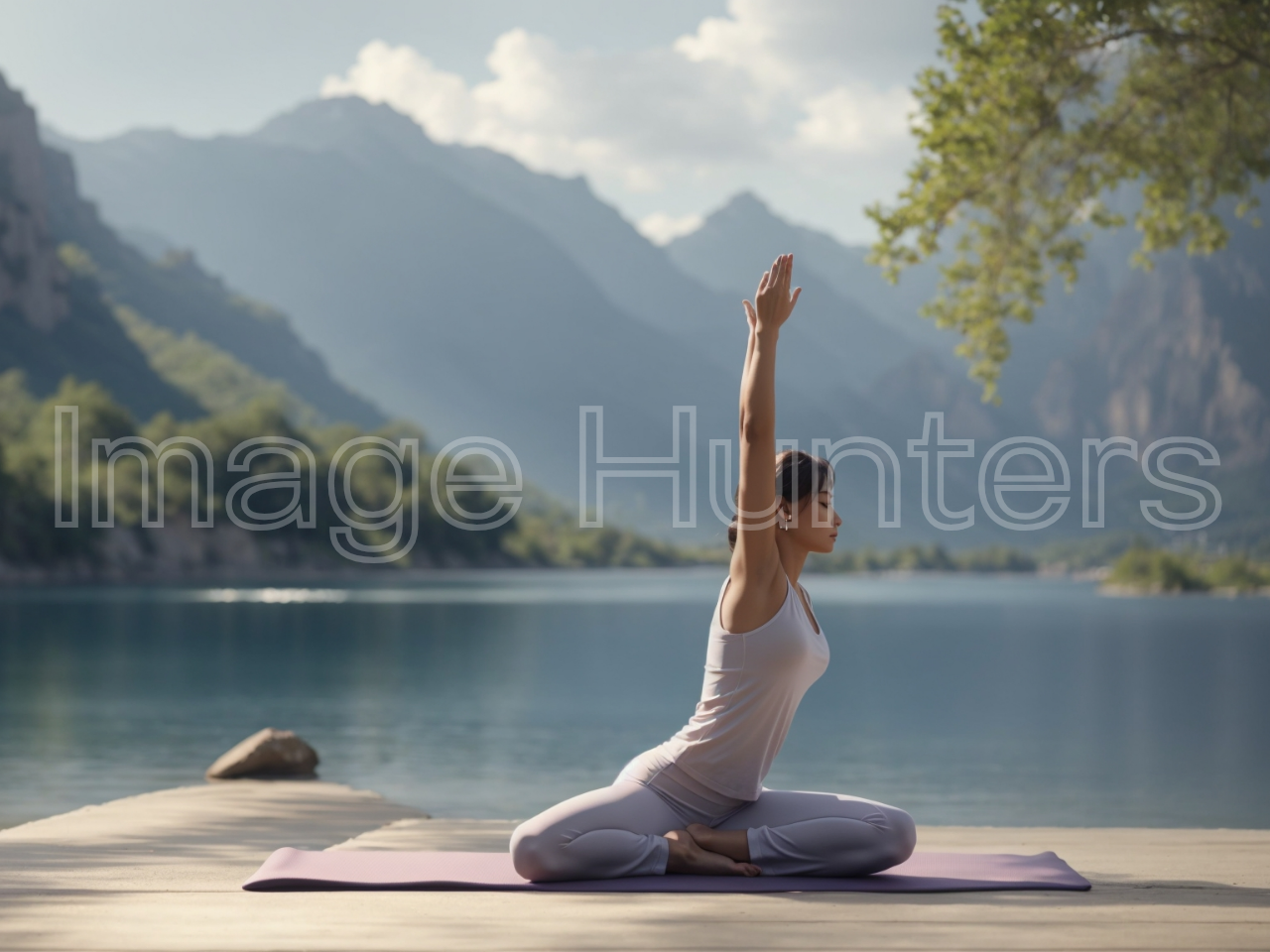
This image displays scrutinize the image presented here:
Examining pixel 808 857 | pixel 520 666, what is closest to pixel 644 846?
pixel 808 857

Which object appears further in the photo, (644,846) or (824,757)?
(824,757)

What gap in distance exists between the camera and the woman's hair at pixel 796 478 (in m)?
4.80

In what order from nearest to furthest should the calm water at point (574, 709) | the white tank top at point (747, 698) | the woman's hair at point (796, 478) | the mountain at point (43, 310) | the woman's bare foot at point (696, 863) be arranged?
the white tank top at point (747, 698), the woman's hair at point (796, 478), the woman's bare foot at point (696, 863), the calm water at point (574, 709), the mountain at point (43, 310)

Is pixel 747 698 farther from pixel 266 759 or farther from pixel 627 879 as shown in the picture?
pixel 266 759

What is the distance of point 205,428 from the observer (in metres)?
109

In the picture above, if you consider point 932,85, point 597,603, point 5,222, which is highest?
point 5,222

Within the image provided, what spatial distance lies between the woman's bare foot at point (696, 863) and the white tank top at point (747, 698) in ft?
0.75

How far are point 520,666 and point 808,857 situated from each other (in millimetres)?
32850

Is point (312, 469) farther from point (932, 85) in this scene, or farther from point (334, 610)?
point (932, 85)

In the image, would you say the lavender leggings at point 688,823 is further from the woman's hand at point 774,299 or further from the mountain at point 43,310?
the mountain at point 43,310

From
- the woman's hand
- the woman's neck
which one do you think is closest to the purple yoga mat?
the woman's neck

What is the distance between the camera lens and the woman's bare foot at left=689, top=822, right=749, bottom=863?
16.4ft

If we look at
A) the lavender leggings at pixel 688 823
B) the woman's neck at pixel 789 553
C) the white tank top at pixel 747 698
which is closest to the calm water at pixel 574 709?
the lavender leggings at pixel 688 823

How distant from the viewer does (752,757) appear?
4863mm
